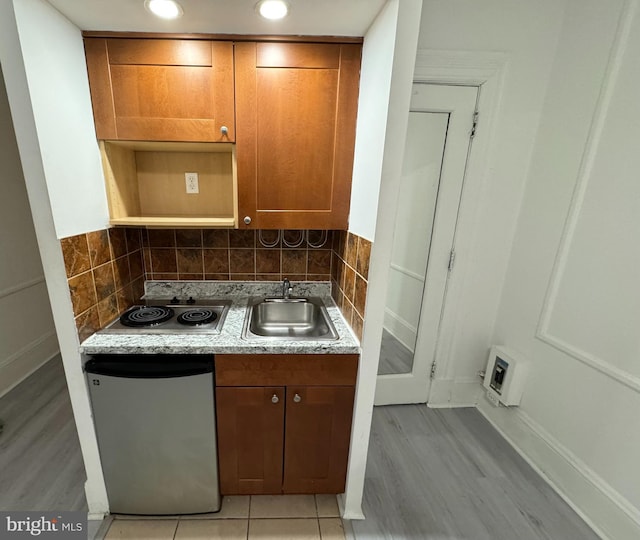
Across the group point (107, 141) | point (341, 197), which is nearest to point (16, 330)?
point (107, 141)

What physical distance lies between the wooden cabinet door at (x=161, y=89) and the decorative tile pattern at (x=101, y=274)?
0.48m

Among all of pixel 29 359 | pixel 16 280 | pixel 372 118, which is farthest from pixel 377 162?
pixel 29 359

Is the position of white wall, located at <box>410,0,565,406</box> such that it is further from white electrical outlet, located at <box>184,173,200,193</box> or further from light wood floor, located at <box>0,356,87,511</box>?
light wood floor, located at <box>0,356,87,511</box>

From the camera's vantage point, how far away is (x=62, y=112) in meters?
1.06

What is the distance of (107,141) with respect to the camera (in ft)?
4.21

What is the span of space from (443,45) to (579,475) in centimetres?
239

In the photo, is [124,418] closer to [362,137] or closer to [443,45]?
[362,137]

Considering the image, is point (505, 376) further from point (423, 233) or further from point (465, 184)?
point (465, 184)

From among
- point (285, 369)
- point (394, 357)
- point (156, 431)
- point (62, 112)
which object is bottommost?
point (394, 357)

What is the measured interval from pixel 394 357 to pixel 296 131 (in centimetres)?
169

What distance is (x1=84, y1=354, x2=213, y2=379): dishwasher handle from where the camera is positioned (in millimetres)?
1175

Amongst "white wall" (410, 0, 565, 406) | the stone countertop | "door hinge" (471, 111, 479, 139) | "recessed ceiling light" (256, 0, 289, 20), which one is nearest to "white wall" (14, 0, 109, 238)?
the stone countertop

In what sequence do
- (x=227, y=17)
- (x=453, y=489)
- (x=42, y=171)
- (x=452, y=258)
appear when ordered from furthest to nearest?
(x=452, y=258)
(x=453, y=489)
(x=227, y=17)
(x=42, y=171)

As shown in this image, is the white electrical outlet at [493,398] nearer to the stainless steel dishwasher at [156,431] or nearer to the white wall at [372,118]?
the white wall at [372,118]
